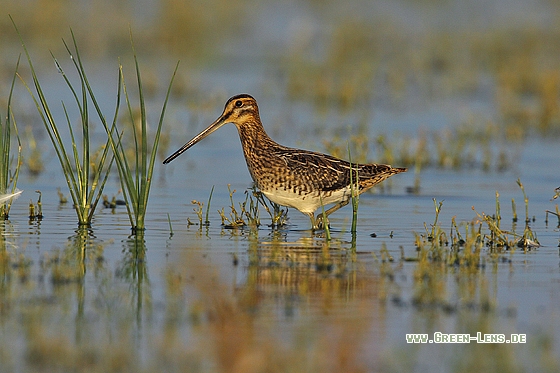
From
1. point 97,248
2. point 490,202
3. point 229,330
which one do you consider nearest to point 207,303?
point 229,330

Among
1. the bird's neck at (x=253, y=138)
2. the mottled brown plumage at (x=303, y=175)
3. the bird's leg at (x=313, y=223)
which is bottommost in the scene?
the bird's leg at (x=313, y=223)

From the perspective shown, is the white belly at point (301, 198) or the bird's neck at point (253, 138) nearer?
the white belly at point (301, 198)

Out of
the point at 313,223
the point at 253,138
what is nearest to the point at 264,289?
the point at 313,223

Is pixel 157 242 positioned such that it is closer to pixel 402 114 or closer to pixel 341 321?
pixel 341 321

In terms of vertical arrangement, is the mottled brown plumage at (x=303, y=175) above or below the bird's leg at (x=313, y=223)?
above

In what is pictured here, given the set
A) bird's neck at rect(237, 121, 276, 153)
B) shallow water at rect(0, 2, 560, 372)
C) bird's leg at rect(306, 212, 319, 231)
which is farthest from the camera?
bird's neck at rect(237, 121, 276, 153)

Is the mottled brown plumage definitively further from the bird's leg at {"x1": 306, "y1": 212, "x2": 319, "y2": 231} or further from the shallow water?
the shallow water

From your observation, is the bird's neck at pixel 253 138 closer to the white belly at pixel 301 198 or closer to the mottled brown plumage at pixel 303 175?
the mottled brown plumage at pixel 303 175

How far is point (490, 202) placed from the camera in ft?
36.6

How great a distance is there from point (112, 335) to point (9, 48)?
1907 centimetres

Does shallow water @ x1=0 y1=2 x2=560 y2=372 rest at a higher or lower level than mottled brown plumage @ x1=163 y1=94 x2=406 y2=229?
lower

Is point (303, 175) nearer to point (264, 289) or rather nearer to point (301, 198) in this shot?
point (301, 198)

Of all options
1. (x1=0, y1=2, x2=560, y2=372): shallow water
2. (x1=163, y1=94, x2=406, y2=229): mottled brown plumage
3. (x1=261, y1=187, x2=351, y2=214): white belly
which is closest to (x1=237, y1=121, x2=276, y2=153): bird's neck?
(x1=163, y1=94, x2=406, y2=229): mottled brown plumage

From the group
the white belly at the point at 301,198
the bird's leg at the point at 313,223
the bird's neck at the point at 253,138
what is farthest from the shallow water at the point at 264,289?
the bird's neck at the point at 253,138
